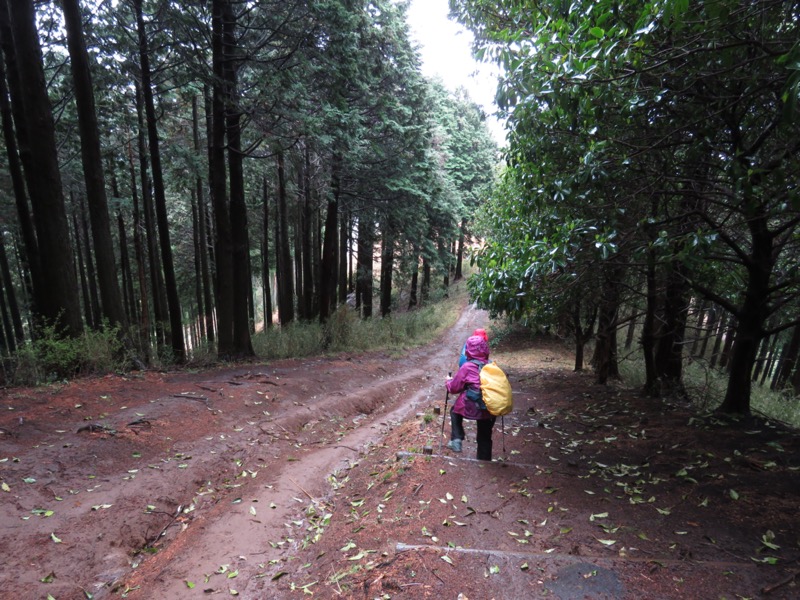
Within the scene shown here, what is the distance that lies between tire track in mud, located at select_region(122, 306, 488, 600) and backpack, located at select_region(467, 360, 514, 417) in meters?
2.39

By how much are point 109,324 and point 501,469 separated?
27.8 ft

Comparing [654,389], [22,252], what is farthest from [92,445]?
[22,252]

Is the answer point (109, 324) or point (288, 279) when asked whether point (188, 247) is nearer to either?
point (288, 279)

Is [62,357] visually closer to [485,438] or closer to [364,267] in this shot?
[485,438]

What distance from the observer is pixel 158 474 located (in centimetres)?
516

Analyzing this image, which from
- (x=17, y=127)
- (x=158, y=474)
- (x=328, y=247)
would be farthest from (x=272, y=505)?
(x=328, y=247)

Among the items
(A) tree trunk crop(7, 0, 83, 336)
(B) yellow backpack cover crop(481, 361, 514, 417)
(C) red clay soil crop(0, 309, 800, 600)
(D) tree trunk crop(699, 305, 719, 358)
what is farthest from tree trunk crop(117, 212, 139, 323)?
(D) tree trunk crop(699, 305, 719, 358)

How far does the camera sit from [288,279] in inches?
750

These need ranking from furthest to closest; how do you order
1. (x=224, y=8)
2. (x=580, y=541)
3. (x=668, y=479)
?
Answer: (x=224, y=8) → (x=668, y=479) → (x=580, y=541)

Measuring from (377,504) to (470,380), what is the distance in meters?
1.80

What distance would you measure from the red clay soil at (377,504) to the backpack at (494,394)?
76cm

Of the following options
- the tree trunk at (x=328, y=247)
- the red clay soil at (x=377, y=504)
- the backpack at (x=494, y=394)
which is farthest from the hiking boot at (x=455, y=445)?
the tree trunk at (x=328, y=247)

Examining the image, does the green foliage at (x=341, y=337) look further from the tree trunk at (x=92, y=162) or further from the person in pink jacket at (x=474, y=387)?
the person in pink jacket at (x=474, y=387)

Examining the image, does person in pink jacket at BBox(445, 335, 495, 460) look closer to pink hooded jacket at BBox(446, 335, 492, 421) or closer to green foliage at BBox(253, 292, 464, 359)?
pink hooded jacket at BBox(446, 335, 492, 421)
